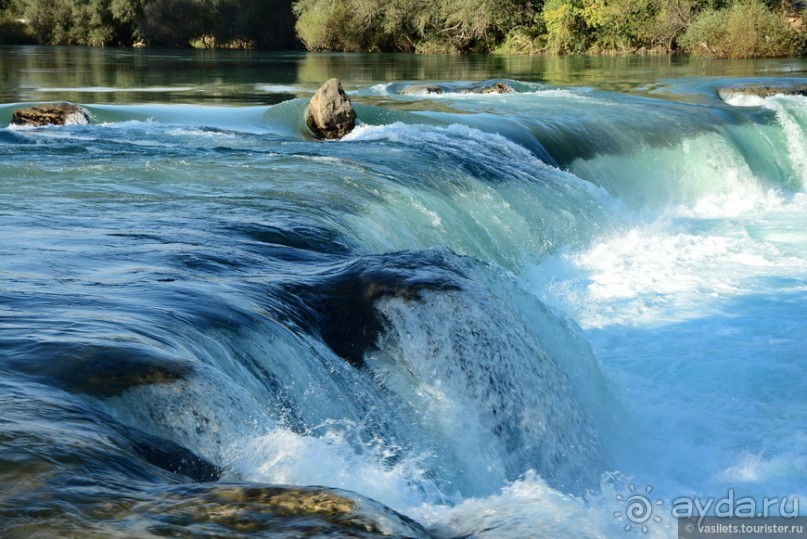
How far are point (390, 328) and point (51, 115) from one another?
964 cm

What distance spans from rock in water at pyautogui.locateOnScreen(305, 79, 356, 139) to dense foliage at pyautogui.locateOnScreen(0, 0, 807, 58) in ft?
75.9

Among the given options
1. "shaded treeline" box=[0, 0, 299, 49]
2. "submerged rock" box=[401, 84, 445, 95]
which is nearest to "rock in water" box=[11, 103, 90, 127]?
"submerged rock" box=[401, 84, 445, 95]

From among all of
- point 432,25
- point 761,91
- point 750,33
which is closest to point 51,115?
point 761,91

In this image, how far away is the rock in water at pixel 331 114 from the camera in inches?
509

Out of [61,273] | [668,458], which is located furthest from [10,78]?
[668,458]

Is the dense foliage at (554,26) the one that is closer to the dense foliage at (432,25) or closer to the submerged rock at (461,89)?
the dense foliage at (432,25)

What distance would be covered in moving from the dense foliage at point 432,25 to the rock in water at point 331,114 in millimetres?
23126

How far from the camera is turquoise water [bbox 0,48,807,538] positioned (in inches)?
134

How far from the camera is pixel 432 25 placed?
40906 mm

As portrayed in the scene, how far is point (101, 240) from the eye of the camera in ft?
21.6

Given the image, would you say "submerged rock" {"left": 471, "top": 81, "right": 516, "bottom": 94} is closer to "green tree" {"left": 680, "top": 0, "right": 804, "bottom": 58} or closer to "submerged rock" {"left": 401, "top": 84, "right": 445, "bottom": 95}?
"submerged rock" {"left": 401, "top": 84, "right": 445, "bottom": 95}

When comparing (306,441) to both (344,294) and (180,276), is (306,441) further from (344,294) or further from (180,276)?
(180,276)

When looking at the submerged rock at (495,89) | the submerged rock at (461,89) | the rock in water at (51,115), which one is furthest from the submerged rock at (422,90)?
the rock in water at (51,115)

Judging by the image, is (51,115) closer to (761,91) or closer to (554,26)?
(761,91)
